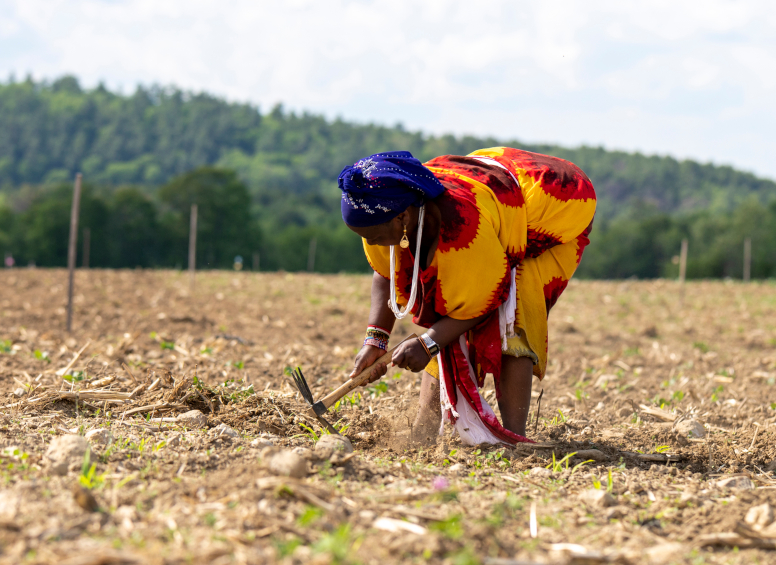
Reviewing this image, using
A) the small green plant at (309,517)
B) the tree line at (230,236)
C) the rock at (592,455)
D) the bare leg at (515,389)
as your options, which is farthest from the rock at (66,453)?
the tree line at (230,236)

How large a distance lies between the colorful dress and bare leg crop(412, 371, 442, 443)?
0.60ft

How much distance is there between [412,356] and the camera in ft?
9.46

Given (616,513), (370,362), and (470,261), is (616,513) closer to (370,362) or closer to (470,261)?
(470,261)

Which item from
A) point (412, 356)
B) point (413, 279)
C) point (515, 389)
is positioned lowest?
point (515, 389)

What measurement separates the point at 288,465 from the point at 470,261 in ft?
3.45

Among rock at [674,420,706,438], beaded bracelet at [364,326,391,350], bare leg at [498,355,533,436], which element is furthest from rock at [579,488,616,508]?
rock at [674,420,706,438]

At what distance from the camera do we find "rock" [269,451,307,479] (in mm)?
2254

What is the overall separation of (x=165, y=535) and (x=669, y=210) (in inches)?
3480

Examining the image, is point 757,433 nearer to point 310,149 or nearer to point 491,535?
point 491,535

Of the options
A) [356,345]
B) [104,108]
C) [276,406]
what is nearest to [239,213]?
[356,345]

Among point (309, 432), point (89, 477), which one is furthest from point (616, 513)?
point (89, 477)

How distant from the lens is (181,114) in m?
106

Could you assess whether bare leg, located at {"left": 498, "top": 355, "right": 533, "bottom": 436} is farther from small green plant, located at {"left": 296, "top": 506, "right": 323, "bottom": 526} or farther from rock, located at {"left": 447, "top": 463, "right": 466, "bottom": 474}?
small green plant, located at {"left": 296, "top": 506, "right": 323, "bottom": 526}

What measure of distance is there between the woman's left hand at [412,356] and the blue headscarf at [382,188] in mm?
557
